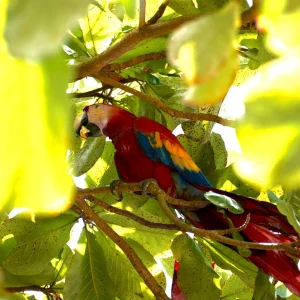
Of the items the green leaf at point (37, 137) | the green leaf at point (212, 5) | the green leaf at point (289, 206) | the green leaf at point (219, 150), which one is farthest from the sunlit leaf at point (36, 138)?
the green leaf at point (219, 150)

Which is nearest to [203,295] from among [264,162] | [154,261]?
[154,261]

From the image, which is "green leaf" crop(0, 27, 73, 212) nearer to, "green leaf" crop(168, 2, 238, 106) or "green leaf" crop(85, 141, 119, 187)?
"green leaf" crop(168, 2, 238, 106)

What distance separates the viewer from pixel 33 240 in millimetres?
936

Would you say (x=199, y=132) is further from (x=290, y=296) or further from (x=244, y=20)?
(x=244, y=20)

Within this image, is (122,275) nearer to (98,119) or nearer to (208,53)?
(98,119)

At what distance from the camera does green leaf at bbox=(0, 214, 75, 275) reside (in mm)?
918

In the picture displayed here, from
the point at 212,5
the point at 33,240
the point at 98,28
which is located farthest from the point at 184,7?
the point at 33,240

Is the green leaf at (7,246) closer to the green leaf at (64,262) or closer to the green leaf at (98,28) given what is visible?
the green leaf at (64,262)

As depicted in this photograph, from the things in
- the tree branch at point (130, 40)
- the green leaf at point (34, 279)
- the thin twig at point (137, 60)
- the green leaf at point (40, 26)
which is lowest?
the green leaf at point (34, 279)

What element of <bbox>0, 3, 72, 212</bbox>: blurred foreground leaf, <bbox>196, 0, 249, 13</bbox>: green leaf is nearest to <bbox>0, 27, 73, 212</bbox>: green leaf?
<bbox>0, 3, 72, 212</bbox>: blurred foreground leaf

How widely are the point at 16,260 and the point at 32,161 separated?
0.82m

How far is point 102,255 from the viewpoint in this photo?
95 cm

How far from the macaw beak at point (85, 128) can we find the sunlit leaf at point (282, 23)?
980mm

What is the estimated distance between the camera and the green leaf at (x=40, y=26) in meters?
0.14
